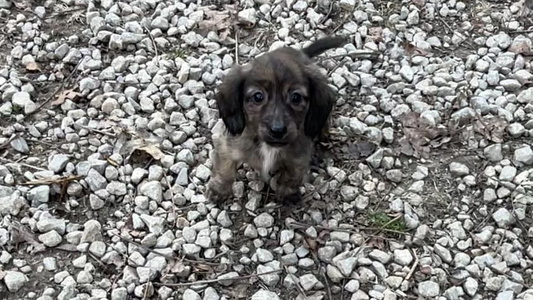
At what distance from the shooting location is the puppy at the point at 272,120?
4238 millimetres

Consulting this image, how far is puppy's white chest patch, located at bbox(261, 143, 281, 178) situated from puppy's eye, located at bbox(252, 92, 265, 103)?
267mm

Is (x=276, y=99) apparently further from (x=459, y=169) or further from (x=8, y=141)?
(x=8, y=141)

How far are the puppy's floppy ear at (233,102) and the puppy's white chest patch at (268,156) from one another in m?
0.18

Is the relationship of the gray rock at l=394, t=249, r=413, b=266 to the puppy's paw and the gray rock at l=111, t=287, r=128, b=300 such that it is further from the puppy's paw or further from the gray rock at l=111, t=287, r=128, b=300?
the gray rock at l=111, t=287, r=128, b=300

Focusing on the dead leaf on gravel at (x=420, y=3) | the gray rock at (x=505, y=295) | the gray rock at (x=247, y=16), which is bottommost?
the gray rock at (x=505, y=295)

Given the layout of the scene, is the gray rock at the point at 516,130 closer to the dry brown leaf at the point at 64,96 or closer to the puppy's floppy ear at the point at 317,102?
the puppy's floppy ear at the point at 317,102

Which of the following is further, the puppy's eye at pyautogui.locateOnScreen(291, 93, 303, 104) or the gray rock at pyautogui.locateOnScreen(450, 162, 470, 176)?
the gray rock at pyautogui.locateOnScreen(450, 162, 470, 176)

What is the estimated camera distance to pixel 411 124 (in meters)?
5.14

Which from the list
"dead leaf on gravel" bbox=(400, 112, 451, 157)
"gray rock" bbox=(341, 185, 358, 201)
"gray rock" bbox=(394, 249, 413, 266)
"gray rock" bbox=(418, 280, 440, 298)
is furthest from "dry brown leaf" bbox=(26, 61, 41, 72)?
"gray rock" bbox=(418, 280, 440, 298)

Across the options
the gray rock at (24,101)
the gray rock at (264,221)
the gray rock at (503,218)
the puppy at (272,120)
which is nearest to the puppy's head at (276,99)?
the puppy at (272,120)

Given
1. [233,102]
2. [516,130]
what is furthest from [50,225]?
[516,130]

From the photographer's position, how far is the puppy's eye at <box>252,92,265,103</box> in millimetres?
4281

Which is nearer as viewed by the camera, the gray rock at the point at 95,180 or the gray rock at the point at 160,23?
the gray rock at the point at 95,180

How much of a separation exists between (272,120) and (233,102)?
1.03 ft
